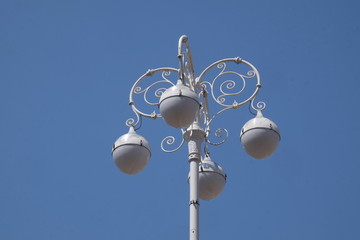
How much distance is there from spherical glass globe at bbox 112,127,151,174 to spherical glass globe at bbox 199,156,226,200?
751 mm

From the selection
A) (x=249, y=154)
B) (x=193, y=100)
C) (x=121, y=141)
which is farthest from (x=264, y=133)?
(x=121, y=141)

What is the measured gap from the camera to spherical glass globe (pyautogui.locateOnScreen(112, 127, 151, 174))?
10.2 meters

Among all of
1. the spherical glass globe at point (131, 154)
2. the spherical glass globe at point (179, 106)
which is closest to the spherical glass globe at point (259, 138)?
the spherical glass globe at point (179, 106)

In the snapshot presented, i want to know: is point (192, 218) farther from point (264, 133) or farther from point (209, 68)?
point (209, 68)

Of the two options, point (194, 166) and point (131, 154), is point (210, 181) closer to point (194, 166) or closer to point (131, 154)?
point (194, 166)

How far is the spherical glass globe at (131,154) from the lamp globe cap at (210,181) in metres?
0.75

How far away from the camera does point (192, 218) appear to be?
9.59m

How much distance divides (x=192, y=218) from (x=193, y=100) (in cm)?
137

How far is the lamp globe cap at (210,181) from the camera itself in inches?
414

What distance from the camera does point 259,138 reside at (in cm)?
1009

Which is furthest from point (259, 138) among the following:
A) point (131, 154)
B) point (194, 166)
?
point (131, 154)

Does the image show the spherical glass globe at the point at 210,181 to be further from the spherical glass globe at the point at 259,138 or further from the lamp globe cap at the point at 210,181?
the spherical glass globe at the point at 259,138

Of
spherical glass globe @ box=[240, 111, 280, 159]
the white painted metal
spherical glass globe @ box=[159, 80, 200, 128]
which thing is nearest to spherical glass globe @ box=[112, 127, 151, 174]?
the white painted metal

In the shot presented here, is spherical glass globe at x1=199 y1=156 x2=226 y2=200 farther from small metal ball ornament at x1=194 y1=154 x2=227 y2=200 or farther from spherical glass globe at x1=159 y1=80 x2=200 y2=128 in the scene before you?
spherical glass globe at x1=159 y1=80 x2=200 y2=128
